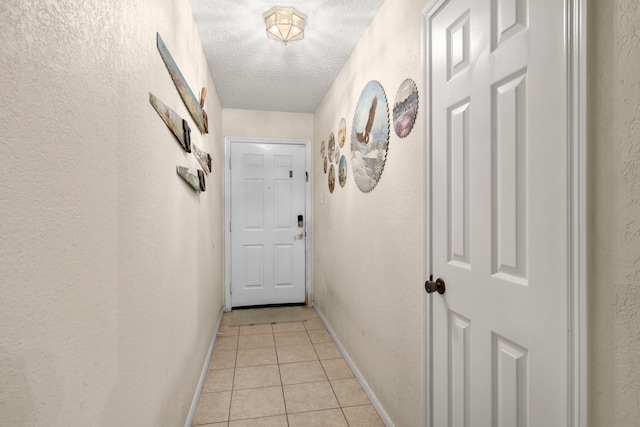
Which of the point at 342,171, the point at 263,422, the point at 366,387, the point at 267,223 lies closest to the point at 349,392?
the point at 366,387

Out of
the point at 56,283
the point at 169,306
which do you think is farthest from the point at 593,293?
the point at 169,306

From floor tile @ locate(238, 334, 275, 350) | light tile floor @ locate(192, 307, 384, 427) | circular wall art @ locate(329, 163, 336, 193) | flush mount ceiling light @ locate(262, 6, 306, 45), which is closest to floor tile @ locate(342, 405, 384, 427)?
light tile floor @ locate(192, 307, 384, 427)

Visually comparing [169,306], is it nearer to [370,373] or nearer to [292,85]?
[370,373]

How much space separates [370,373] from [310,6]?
7.66 ft

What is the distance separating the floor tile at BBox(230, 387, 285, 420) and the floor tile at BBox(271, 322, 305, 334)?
1.03 meters

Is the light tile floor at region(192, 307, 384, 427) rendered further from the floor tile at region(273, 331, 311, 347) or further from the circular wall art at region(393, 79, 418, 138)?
the circular wall art at region(393, 79, 418, 138)

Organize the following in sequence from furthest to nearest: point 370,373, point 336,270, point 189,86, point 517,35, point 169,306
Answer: point 336,270 → point 370,373 → point 189,86 → point 169,306 → point 517,35

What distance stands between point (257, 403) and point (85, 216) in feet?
5.89

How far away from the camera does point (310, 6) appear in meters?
1.92

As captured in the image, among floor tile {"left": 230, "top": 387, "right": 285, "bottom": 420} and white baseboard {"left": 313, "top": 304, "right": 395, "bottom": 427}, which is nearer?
white baseboard {"left": 313, "top": 304, "right": 395, "bottom": 427}

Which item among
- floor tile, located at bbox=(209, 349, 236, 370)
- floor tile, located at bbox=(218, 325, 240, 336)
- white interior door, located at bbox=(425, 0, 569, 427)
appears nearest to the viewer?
white interior door, located at bbox=(425, 0, 569, 427)

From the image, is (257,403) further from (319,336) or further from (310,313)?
(310,313)

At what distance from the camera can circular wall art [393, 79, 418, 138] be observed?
1.55m

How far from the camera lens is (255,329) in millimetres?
3307
